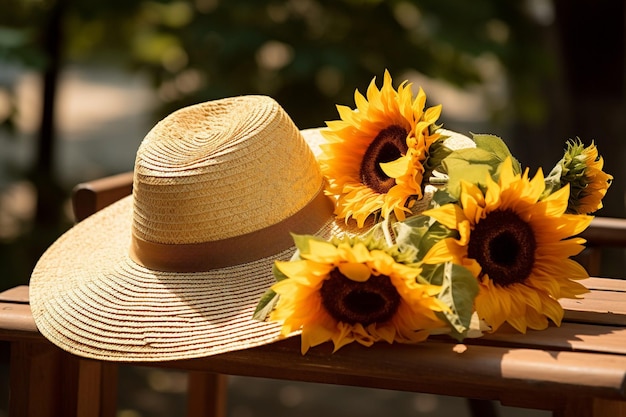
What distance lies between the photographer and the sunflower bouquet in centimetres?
136

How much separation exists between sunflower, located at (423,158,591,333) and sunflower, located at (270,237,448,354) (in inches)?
3.5

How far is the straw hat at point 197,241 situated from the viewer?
160cm

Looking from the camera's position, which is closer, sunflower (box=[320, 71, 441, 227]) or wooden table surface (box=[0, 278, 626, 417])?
wooden table surface (box=[0, 278, 626, 417])

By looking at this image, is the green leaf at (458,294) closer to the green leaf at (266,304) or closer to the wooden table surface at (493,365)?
the wooden table surface at (493,365)

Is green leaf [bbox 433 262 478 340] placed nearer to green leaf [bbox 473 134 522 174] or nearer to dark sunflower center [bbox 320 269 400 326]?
dark sunflower center [bbox 320 269 400 326]

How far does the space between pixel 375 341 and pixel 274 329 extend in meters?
0.16

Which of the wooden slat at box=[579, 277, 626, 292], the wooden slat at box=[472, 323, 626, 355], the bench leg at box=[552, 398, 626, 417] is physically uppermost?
the wooden slat at box=[472, 323, 626, 355]

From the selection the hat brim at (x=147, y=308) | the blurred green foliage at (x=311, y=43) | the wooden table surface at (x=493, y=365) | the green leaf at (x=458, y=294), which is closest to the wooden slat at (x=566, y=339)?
the wooden table surface at (x=493, y=365)

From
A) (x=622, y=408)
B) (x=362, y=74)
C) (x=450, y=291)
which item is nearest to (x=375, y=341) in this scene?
(x=450, y=291)

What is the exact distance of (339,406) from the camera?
13.6 feet

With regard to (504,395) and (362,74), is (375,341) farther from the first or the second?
(362,74)

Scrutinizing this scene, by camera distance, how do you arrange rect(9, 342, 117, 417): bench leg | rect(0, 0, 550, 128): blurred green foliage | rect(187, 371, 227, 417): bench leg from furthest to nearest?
rect(0, 0, 550, 128): blurred green foliage < rect(187, 371, 227, 417): bench leg < rect(9, 342, 117, 417): bench leg

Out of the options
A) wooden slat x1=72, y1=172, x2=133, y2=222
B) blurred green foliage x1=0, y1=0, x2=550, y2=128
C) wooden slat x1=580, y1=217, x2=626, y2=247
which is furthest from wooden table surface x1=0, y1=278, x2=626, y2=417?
blurred green foliage x1=0, y1=0, x2=550, y2=128

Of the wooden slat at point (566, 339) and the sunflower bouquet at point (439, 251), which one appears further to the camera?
the wooden slat at point (566, 339)
